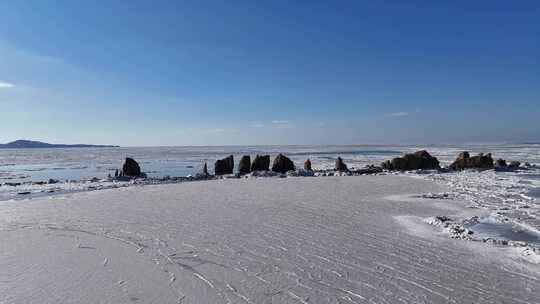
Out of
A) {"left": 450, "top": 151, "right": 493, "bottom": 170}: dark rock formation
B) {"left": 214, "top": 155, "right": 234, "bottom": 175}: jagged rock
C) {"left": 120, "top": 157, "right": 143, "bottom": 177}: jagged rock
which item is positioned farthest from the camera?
{"left": 214, "top": 155, "right": 234, "bottom": 175}: jagged rock

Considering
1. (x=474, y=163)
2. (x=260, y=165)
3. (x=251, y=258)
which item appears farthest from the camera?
(x=260, y=165)

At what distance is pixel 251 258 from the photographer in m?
7.65

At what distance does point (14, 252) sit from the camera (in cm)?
821

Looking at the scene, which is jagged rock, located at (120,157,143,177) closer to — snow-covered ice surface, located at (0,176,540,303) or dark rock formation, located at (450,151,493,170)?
snow-covered ice surface, located at (0,176,540,303)

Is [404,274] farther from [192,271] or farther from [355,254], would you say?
[192,271]

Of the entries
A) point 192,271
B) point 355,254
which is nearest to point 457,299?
point 355,254

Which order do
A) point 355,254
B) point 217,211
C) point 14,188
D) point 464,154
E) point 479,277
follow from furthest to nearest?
point 464,154
point 14,188
point 217,211
point 355,254
point 479,277

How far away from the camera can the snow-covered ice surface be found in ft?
19.2

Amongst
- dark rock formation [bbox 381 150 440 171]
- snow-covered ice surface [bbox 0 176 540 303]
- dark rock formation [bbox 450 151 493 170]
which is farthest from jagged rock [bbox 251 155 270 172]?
snow-covered ice surface [bbox 0 176 540 303]

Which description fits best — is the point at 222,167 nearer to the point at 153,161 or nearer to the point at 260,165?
the point at 260,165

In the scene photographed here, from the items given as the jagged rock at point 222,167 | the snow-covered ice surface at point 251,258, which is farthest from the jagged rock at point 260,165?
the snow-covered ice surface at point 251,258

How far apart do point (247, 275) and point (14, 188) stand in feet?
68.0

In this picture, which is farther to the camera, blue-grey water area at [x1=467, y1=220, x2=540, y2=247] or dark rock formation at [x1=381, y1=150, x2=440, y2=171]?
dark rock formation at [x1=381, y1=150, x2=440, y2=171]

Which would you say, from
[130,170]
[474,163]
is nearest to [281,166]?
[130,170]
